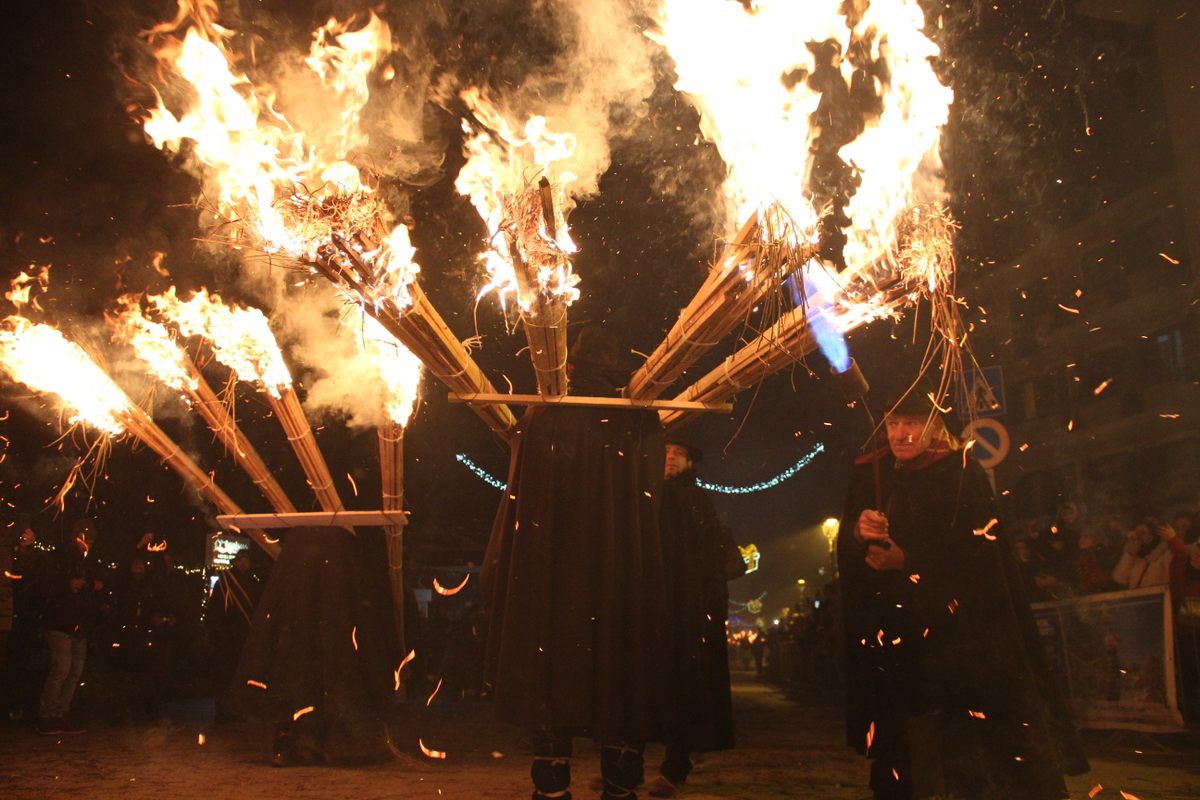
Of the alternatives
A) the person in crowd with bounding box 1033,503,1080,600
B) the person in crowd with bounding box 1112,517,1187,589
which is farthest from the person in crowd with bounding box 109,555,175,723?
the person in crowd with bounding box 1112,517,1187,589

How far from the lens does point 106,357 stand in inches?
279

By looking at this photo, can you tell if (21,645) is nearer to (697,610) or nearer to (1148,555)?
(697,610)

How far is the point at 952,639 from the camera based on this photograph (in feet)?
12.6

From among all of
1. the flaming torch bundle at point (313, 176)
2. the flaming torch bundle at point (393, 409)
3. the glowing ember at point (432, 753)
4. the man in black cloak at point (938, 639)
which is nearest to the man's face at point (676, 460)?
the flaming torch bundle at point (313, 176)

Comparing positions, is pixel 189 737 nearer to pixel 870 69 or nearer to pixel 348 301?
pixel 348 301

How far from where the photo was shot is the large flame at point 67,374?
5.61 metres

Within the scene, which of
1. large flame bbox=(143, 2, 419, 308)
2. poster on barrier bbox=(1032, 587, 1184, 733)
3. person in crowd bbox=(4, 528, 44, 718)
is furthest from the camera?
person in crowd bbox=(4, 528, 44, 718)

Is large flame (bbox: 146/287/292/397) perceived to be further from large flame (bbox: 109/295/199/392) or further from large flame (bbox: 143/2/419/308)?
large flame (bbox: 143/2/419/308)

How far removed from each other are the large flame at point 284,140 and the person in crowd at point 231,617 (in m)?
5.28

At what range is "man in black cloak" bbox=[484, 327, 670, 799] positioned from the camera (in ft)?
12.2

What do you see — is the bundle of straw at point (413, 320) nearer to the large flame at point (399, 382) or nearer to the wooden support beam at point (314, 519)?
the large flame at point (399, 382)

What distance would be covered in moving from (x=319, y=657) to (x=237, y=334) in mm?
2013

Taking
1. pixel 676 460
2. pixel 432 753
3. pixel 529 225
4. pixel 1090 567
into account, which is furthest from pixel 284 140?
pixel 1090 567

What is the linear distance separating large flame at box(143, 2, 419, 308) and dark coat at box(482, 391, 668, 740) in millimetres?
1041
